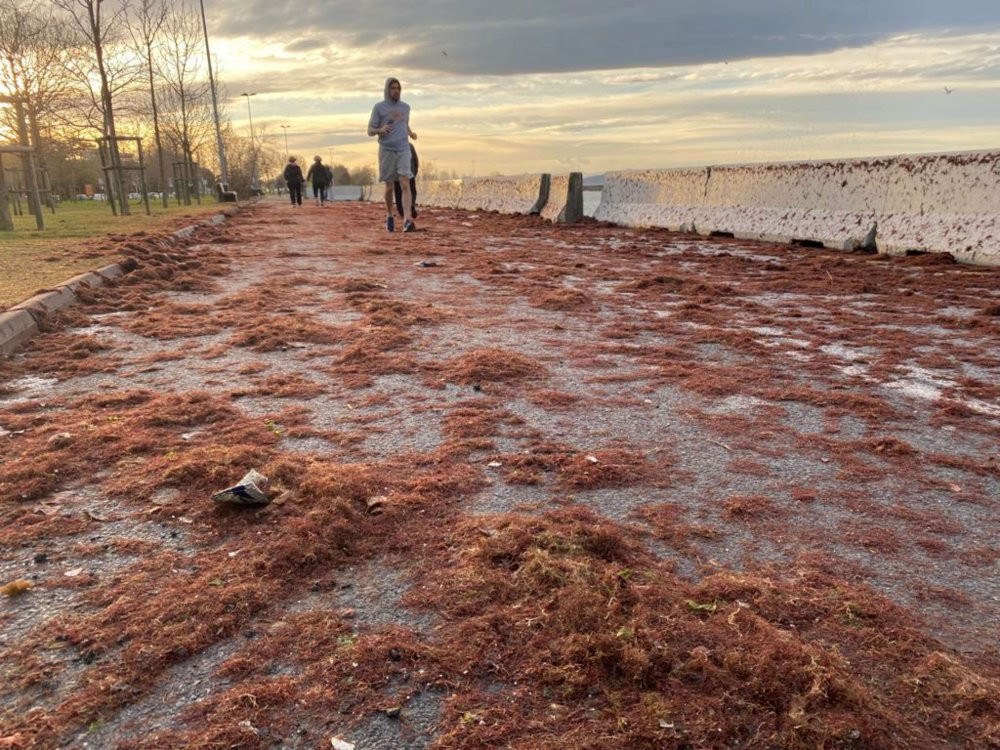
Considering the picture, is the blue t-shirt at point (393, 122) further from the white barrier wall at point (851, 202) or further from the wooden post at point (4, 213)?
the wooden post at point (4, 213)

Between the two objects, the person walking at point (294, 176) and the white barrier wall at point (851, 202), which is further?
the person walking at point (294, 176)

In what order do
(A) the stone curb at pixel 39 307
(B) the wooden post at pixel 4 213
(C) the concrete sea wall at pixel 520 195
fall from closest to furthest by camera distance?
1. (A) the stone curb at pixel 39 307
2. (B) the wooden post at pixel 4 213
3. (C) the concrete sea wall at pixel 520 195

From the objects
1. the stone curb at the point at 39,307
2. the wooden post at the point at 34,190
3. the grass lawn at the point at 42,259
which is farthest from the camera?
the wooden post at the point at 34,190

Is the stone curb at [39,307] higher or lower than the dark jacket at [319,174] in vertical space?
lower

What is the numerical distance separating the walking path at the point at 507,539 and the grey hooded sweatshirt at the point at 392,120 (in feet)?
26.7

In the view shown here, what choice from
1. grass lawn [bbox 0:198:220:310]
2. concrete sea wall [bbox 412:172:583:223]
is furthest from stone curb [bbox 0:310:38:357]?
concrete sea wall [bbox 412:172:583:223]

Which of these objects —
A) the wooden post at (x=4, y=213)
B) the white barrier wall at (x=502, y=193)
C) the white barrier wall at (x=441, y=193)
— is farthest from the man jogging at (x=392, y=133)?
the white barrier wall at (x=441, y=193)

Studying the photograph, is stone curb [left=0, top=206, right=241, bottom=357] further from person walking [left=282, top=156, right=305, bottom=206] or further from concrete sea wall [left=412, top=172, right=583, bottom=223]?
→ person walking [left=282, top=156, right=305, bottom=206]

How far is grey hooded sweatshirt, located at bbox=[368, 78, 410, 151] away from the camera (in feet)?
39.7

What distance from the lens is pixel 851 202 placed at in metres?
8.84

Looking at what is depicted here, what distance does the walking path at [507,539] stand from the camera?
1531 mm

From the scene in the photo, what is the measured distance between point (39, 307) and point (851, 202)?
8.82m

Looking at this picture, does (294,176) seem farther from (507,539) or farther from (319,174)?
(507,539)

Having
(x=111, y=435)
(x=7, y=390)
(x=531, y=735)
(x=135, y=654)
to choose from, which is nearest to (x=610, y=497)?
(x=531, y=735)
